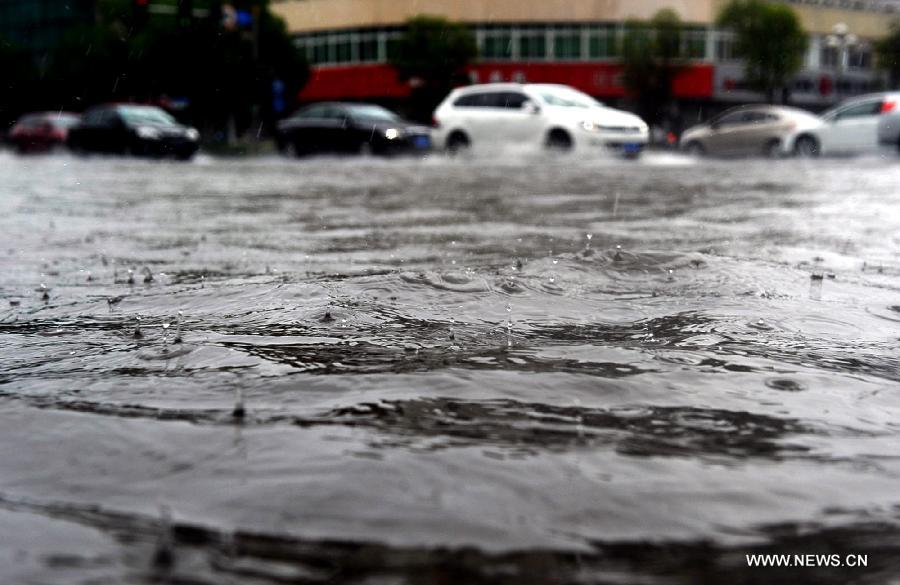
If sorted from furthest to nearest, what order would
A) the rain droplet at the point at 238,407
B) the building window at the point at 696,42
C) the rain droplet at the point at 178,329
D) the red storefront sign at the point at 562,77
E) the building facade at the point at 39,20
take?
the building facade at the point at 39,20
the red storefront sign at the point at 562,77
the building window at the point at 696,42
the rain droplet at the point at 178,329
the rain droplet at the point at 238,407

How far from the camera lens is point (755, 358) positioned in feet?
9.98

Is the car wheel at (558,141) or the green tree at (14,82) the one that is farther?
the green tree at (14,82)

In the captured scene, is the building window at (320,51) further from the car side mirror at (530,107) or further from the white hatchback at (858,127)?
the car side mirror at (530,107)

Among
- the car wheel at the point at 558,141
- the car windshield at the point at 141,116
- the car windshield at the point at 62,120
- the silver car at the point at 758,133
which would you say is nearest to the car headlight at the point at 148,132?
the car windshield at the point at 141,116

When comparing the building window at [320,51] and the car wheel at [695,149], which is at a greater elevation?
the building window at [320,51]

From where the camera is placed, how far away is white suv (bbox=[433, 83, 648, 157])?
755 inches

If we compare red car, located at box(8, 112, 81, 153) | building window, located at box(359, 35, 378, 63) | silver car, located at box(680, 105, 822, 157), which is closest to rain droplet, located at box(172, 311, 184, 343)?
silver car, located at box(680, 105, 822, 157)

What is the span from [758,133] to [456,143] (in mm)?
7250

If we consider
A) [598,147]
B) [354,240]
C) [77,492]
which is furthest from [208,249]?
[598,147]

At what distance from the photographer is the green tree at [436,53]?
155 feet

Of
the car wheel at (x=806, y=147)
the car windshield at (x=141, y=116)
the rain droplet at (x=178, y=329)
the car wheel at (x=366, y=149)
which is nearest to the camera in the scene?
the rain droplet at (x=178, y=329)

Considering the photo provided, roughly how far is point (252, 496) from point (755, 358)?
5.42 ft

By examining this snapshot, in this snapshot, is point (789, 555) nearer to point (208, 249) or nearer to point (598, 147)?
point (208, 249)

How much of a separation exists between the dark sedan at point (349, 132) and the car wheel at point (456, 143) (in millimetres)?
436
